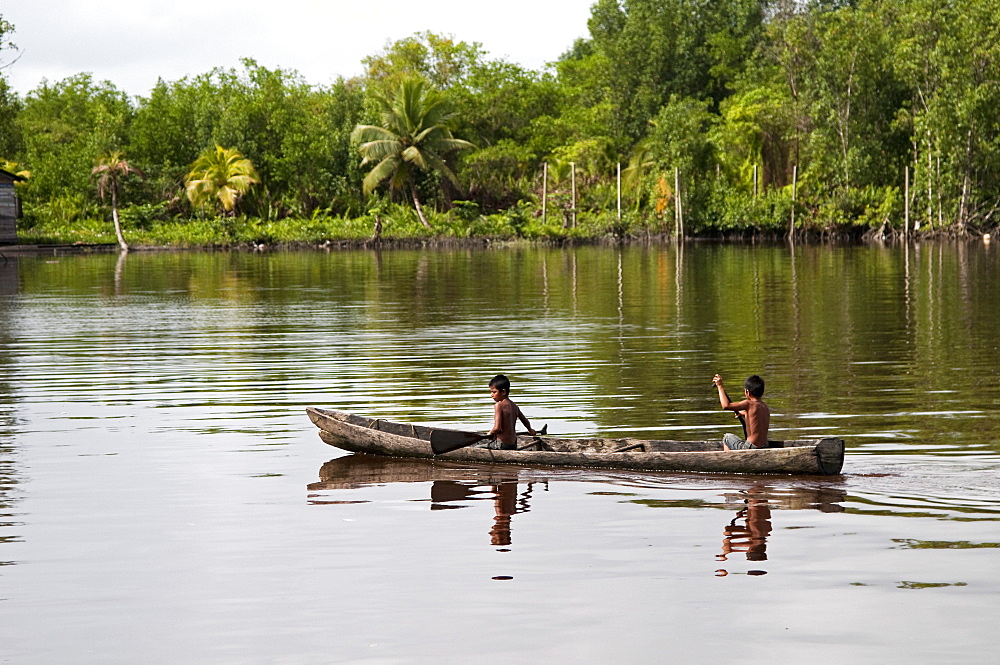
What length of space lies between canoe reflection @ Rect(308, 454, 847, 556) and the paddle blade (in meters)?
0.26

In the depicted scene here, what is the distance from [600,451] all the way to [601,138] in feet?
207

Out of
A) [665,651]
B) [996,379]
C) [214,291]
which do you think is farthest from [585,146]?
[665,651]

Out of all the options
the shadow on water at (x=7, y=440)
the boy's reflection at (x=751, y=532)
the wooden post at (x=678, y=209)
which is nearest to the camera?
the boy's reflection at (x=751, y=532)

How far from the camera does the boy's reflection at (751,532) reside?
8664 mm

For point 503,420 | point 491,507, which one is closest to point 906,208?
point 503,420

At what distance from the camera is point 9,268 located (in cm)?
5219

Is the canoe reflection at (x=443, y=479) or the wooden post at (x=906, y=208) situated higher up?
the wooden post at (x=906, y=208)

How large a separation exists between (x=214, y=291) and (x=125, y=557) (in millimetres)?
29032

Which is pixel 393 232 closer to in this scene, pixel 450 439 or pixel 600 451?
pixel 450 439

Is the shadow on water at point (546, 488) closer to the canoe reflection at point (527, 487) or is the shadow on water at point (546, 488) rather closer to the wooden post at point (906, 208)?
the canoe reflection at point (527, 487)

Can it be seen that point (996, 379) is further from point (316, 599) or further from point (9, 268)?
point (9, 268)

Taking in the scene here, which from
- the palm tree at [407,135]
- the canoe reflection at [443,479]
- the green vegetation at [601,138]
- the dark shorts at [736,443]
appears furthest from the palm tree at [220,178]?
the dark shorts at [736,443]

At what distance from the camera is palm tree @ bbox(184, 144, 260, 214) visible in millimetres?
69250

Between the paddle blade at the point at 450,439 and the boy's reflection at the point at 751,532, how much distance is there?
107 inches
